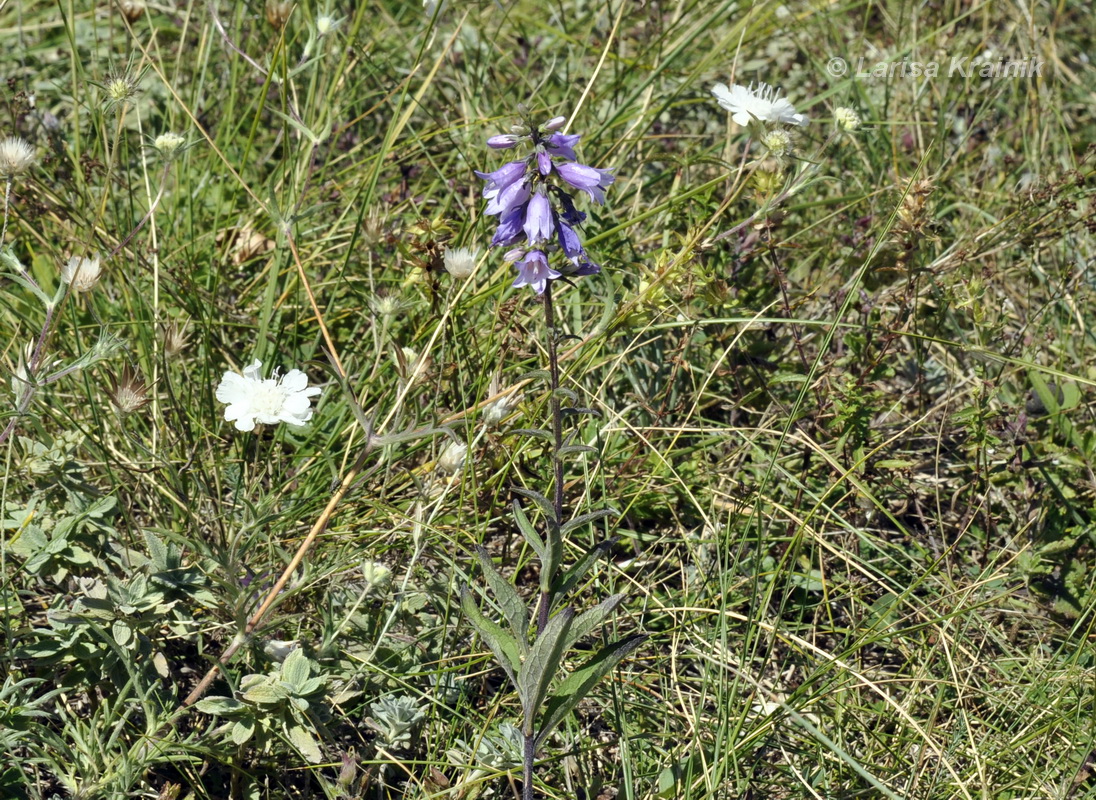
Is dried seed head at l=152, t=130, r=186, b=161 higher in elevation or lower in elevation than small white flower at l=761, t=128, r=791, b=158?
lower

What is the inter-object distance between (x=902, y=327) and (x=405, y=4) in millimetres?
1765

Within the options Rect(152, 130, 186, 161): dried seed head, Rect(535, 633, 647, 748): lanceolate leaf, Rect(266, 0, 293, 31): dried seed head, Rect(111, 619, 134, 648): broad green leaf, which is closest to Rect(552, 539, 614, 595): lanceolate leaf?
Rect(535, 633, 647, 748): lanceolate leaf

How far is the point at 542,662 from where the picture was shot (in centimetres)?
131

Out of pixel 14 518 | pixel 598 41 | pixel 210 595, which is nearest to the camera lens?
pixel 210 595

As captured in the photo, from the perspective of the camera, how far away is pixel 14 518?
65.6 inches

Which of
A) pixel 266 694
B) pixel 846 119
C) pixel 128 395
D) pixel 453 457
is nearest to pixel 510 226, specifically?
pixel 453 457

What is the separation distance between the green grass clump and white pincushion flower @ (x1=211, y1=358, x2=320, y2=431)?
0.08 metres

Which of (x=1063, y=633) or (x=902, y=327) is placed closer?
(x=1063, y=633)

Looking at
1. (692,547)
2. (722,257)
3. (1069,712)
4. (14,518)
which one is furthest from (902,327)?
(14,518)

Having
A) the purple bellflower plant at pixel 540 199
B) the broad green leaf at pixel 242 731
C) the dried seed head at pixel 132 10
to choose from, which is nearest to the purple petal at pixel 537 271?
the purple bellflower plant at pixel 540 199

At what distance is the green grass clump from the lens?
155 centimetres

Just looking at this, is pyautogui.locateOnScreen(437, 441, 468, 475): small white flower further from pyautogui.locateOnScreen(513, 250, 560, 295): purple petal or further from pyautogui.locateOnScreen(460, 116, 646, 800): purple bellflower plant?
pyautogui.locateOnScreen(513, 250, 560, 295): purple petal

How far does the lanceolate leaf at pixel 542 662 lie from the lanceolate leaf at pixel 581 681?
1.1 inches

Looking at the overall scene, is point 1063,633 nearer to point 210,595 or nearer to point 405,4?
point 210,595
